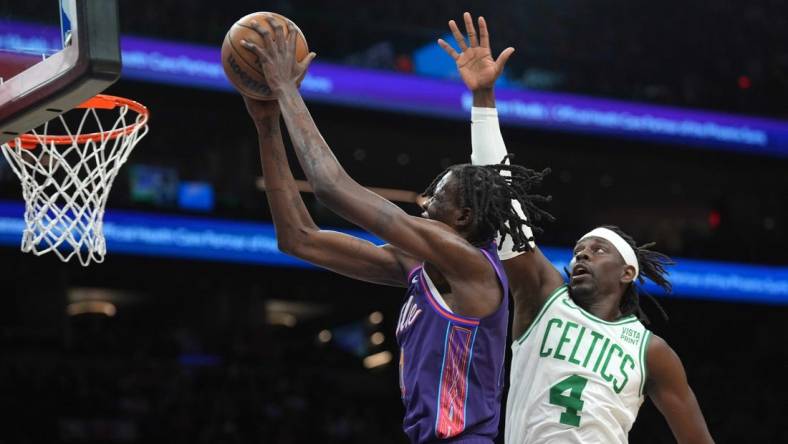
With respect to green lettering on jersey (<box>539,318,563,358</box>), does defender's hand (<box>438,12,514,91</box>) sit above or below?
above

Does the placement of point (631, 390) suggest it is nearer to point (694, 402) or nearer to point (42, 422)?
point (694, 402)

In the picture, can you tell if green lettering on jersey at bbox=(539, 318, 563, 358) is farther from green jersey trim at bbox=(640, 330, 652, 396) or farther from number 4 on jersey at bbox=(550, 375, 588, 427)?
green jersey trim at bbox=(640, 330, 652, 396)

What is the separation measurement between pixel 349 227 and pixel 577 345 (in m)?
9.34

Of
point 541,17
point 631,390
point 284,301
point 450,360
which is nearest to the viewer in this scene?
point 450,360

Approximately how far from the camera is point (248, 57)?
351 cm

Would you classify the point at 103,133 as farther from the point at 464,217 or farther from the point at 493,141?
the point at 464,217

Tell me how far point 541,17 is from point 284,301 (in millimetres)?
6671

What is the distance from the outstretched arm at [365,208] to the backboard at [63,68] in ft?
1.69

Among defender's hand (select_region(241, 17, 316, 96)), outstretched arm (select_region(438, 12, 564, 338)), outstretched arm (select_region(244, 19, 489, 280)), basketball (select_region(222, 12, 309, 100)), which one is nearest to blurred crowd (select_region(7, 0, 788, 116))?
outstretched arm (select_region(438, 12, 564, 338))

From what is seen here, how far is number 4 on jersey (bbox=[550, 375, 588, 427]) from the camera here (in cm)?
405

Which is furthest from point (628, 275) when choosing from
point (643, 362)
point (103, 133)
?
point (103, 133)

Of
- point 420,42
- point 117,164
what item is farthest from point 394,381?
point 117,164

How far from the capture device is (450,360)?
335 cm

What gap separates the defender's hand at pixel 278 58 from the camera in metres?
3.38
